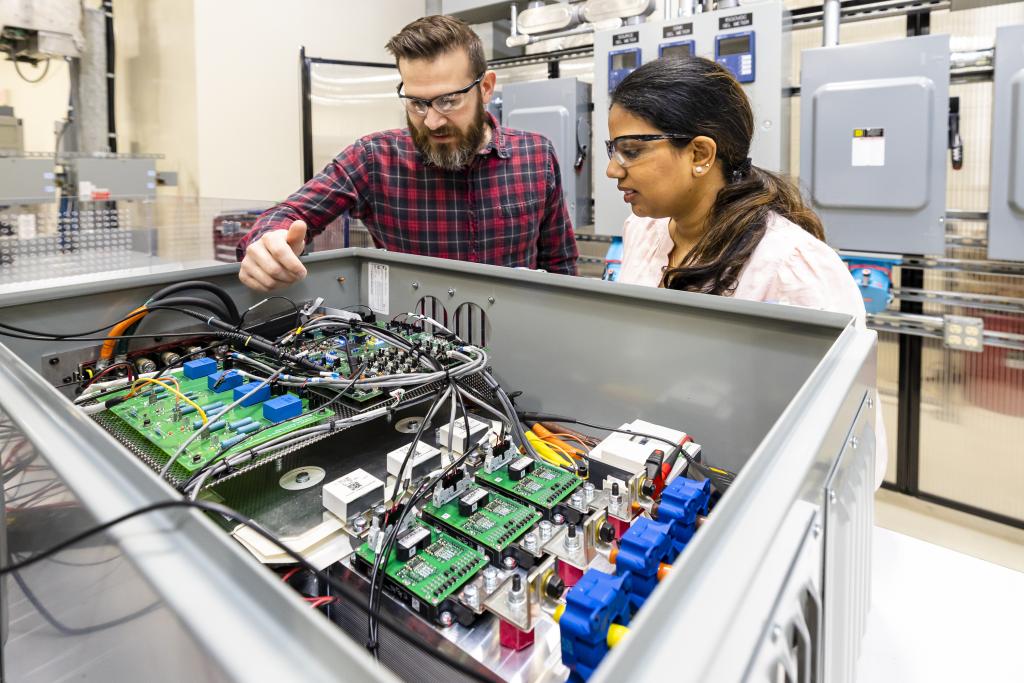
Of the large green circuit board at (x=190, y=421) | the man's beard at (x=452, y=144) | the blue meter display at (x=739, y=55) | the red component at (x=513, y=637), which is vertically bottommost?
the red component at (x=513, y=637)

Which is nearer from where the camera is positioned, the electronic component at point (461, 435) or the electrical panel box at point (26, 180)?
the electronic component at point (461, 435)

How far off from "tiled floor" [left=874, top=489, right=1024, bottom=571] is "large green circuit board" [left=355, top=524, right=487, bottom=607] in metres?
2.28

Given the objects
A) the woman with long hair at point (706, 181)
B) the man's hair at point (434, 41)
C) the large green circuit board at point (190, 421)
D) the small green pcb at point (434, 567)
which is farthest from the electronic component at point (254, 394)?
the man's hair at point (434, 41)

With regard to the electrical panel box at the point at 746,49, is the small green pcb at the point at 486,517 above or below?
below

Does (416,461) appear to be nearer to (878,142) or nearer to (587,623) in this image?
(587,623)

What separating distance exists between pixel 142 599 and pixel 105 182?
290 cm

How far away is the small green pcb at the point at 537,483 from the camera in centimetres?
68

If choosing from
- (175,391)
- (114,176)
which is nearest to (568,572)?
(175,391)

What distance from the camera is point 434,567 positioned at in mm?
585

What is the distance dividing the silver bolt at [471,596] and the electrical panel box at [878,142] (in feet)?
6.89

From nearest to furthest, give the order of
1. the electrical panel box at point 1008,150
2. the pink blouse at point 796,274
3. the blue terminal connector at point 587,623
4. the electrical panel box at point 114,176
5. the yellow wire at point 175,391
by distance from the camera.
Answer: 1. the blue terminal connector at point 587,623
2. the yellow wire at point 175,391
3. the pink blouse at point 796,274
4. the electrical panel box at point 1008,150
5. the electrical panel box at point 114,176

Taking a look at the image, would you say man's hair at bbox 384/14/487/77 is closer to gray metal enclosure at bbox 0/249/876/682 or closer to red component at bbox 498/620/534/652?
gray metal enclosure at bbox 0/249/876/682

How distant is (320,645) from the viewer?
306 mm

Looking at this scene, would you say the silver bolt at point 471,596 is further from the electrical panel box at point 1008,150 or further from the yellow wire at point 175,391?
the electrical panel box at point 1008,150
